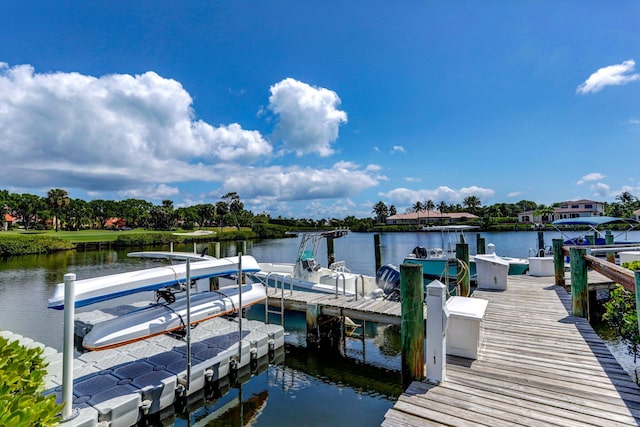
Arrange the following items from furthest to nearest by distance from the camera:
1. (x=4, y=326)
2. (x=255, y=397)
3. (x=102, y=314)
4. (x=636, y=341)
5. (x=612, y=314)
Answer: (x=4, y=326)
(x=102, y=314)
(x=255, y=397)
(x=612, y=314)
(x=636, y=341)

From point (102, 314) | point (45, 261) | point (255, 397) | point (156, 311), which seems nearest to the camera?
point (156, 311)

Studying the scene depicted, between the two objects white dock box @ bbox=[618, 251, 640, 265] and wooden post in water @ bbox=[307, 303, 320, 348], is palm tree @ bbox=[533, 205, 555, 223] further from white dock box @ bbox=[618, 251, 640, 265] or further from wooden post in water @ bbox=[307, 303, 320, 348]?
wooden post in water @ bbox=[307, 303, 320, 348]

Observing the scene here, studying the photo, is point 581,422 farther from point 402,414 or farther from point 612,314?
point 612,314

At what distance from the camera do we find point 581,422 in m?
3.59

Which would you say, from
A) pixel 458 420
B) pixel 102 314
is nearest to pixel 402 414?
pixel 458 420

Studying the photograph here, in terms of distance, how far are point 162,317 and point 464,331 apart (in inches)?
219

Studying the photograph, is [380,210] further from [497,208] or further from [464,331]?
[464,331]

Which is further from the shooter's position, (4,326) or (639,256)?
(4,326)

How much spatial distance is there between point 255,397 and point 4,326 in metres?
11.7

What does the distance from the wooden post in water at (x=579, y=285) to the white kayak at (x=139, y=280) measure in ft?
23.6

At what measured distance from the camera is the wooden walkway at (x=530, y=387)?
3721 mm

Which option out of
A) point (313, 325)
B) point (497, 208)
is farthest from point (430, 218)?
point (313, 325)

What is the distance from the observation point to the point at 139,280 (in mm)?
6312

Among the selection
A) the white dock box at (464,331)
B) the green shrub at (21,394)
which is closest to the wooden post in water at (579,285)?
the white dock box at (464,331)
